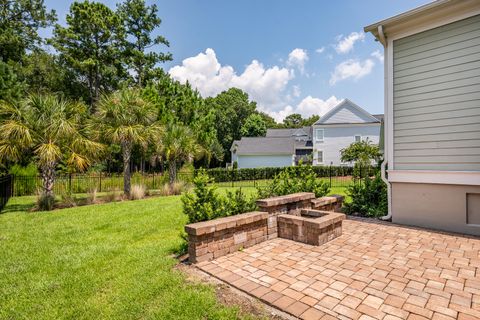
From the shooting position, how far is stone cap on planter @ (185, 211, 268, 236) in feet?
11.2

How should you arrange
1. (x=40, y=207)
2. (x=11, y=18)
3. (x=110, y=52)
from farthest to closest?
(x=110, y=52), (x=11, y=18), (x=40, y=207)

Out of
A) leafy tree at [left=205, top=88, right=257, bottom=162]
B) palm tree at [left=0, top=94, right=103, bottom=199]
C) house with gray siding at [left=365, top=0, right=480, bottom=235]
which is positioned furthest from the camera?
leafy tree at [left=205, top=88, right=257, bottom=162]

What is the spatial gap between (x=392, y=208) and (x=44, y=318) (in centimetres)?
633

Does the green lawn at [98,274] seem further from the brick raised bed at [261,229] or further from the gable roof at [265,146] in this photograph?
the gable roof at [265,146]

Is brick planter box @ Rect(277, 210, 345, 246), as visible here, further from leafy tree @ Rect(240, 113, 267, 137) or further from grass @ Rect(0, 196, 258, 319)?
leafy tree @ Rect(240, 113, 267, 137)

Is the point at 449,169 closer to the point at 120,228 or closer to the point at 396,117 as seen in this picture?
the point at 396,117

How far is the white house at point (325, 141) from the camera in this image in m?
25.9

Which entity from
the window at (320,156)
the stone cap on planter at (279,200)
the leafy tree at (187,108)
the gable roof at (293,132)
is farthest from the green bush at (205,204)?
the gable roof at (293,132)

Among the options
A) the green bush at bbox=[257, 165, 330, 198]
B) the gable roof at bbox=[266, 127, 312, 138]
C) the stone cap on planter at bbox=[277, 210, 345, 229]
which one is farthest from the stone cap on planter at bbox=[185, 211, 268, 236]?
the gable roof at bbox=[266, 127, 312, 138]

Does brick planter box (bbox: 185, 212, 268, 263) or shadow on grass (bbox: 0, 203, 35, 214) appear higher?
brick planter box (bbox: 185, 212, 268, 263)

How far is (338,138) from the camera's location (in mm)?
26719

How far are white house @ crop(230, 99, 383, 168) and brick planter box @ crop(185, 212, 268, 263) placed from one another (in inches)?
791

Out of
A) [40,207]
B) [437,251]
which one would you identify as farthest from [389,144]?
[40,207]

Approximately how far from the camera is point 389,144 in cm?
579
